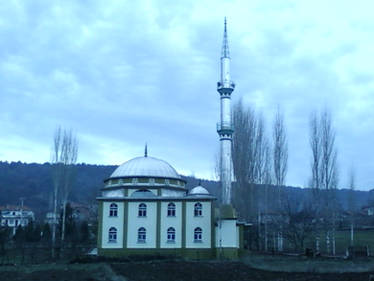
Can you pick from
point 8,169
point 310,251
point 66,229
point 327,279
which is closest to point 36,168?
point 8,169

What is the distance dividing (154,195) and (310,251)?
39.5ft

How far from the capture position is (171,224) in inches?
1341

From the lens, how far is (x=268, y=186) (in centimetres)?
3950

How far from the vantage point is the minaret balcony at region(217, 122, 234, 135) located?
36.2 metres

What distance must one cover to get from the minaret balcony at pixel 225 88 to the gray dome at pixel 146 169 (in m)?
7.58

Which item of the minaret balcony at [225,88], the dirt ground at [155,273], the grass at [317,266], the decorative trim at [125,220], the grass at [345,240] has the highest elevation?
the minaret balcony at [225,88]

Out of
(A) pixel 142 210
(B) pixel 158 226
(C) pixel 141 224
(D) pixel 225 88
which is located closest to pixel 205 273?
(B) pixel 158 226

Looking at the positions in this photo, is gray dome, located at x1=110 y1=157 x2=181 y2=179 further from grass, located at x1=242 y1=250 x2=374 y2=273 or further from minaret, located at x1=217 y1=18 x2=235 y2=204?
grass, located at x1=242 y1=250 x2=374 y2=273

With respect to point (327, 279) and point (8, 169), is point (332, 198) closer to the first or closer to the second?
point (327, 279)

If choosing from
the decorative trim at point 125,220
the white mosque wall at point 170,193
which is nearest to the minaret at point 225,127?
the white mosque wall at point 170,193

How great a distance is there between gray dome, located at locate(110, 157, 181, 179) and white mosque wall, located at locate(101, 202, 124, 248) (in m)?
3.21

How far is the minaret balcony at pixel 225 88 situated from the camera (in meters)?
37.1

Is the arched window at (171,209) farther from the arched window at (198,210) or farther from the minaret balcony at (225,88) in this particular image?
the minaret balcony at (225,88)

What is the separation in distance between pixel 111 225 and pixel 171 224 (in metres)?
4.38
